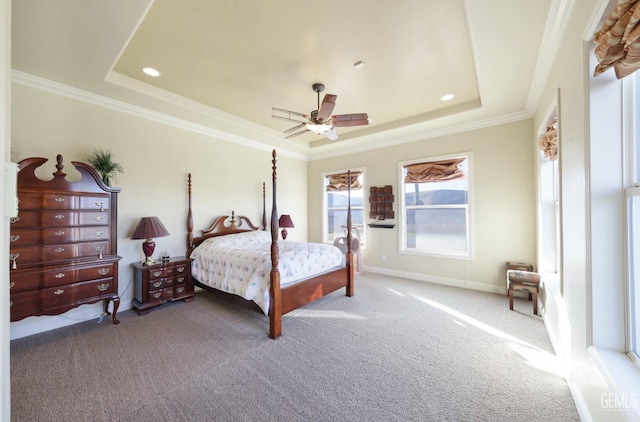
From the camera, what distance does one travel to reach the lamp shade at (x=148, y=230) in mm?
3270

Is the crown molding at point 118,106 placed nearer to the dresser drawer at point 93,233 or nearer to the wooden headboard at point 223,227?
the wooden headboard at point 223,227

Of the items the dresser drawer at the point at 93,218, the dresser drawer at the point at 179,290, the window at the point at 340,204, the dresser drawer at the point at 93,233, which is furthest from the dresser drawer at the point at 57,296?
the window at the point at 340,204

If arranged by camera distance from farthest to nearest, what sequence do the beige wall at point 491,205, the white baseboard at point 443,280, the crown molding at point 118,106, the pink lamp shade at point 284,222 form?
the pink lamp shade at point 284,222, the white baseboard at point 443,280, the beige wall at point 491,205, the crown molding at point 118,106

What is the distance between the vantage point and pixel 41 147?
2.86 meters

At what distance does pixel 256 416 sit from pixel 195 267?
2.62 m

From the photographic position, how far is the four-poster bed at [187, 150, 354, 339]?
8.79 feet

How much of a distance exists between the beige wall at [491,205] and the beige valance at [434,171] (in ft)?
0.57

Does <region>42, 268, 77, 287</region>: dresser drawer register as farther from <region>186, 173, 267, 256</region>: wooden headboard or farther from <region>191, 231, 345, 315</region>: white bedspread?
<region>186, 173, 267, 256</region>: wooden headboard

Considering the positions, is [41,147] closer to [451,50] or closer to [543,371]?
[451,50]

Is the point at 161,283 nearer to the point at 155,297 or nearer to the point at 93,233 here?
the point at 155,297

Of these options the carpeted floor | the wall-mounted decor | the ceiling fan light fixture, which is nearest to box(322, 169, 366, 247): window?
the wall-mounted decor

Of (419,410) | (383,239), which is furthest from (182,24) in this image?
(383,239)

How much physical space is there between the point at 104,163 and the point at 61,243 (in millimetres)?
1016

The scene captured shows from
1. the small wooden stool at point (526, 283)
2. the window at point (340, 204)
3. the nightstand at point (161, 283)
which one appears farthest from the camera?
the window at point (340, 204)
